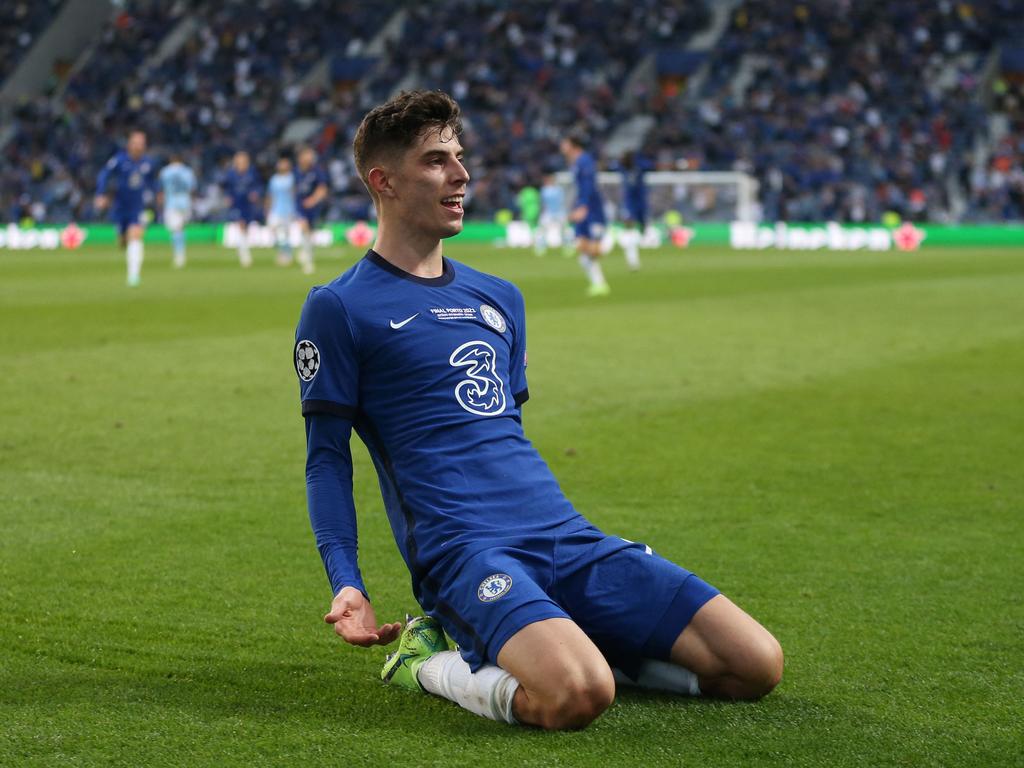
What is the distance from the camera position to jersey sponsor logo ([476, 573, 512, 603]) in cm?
367

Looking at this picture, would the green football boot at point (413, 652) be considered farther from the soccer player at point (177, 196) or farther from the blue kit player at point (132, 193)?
the soccer player at point (177, 196)

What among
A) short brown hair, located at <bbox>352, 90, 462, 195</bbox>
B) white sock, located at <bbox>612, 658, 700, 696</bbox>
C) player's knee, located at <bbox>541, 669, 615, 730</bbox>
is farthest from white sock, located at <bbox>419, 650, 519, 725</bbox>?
short brown hair, located at <bbox>352, 90, 462, 195</bbox>

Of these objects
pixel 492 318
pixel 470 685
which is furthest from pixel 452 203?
pixel 470 685

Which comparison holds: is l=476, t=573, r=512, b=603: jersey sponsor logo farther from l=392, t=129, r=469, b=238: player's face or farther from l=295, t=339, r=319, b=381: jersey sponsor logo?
l=392, t=129, r=469, b=238: player's face

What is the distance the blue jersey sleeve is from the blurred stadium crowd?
121ft

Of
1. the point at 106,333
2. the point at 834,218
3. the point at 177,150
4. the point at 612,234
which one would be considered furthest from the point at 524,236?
the point at 106,333

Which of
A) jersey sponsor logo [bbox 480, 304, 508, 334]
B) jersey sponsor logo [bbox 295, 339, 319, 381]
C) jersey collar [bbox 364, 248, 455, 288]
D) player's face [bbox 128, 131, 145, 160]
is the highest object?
player's face [bbox 128, 131, 145, 160]

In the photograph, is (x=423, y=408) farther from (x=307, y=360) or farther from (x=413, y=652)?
(x=413, y=652)

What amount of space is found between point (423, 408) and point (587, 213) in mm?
17259

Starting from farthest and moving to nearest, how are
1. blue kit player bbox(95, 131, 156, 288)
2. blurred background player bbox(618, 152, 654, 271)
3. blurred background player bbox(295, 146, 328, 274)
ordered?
blurred background player bbox(618, 152, 654, 271), blurred background player bbox(295, 146, 328, 274), blue kit player bbox(95, 131, 156, 288)

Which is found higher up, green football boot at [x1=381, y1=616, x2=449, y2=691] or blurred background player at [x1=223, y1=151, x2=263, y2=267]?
blurred background player at [x1=223, y1=151, x2=263, y2=267]

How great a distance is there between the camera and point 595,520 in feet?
20.7

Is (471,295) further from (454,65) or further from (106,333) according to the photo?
(454,65)

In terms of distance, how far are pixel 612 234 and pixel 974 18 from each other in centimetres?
1494
